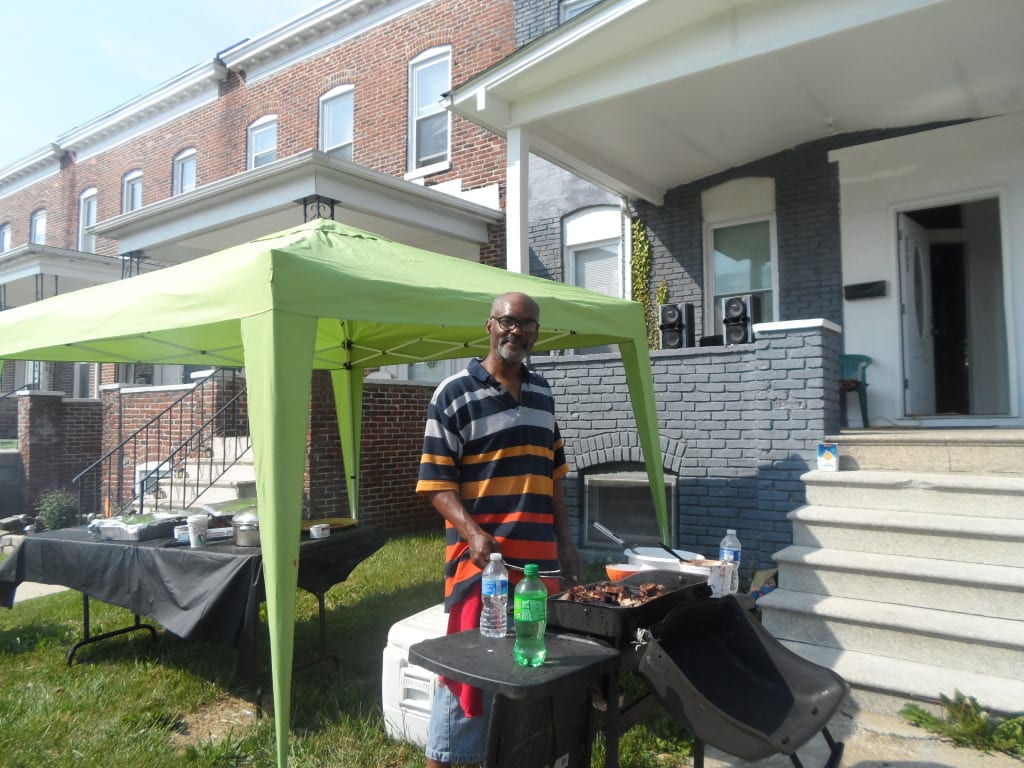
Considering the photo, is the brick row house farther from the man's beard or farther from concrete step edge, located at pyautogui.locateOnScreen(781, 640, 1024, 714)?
the man's beard

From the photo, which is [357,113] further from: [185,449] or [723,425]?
[723,425]

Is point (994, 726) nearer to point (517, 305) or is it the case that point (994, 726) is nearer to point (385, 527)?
point (517, 305)

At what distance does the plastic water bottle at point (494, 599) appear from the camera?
2.42m

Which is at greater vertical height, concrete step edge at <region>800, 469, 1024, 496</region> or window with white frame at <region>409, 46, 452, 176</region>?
window with white frame at <region>409, 46, 452, 176</region>

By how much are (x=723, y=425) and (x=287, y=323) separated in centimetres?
416

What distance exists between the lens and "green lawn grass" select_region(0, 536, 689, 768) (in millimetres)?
3365

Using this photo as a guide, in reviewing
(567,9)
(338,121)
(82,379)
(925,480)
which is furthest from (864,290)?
(82,379)

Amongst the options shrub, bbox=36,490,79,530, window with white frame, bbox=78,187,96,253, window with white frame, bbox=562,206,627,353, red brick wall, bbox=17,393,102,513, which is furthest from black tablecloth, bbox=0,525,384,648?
window with white frame, bbox=78,187,96,253

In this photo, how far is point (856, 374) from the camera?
7.35 meters

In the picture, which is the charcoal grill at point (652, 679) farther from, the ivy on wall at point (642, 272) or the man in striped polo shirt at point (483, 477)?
the ivy on wall at point (642, 272)

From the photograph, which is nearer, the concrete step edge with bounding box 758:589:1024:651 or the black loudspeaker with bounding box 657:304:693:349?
the concrete step edge with bounding box 758:589:1024:651

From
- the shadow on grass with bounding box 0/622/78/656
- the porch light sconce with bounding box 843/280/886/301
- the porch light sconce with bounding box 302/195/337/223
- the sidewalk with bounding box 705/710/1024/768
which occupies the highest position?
the porch light sconce with bounding box 302/195/337/223

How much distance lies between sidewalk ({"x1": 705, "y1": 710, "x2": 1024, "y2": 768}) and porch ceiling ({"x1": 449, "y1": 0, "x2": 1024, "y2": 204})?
4.53 meters

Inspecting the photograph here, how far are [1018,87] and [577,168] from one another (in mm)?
4064
